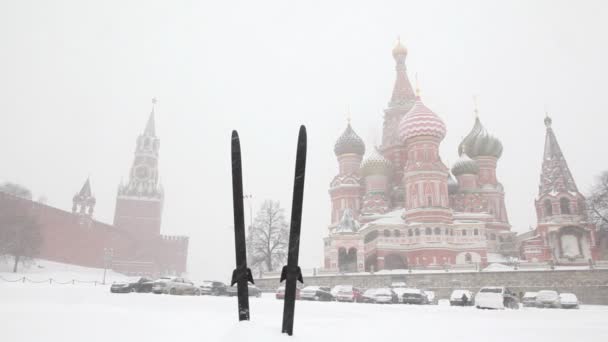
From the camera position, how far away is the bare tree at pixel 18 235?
43438 mm

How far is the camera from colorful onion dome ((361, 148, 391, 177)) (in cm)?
Answer: 5081

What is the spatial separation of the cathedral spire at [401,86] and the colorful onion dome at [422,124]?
36.4ft

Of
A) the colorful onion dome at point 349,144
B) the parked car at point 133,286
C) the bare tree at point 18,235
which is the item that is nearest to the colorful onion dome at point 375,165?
the colorful onion dome at point 349,144

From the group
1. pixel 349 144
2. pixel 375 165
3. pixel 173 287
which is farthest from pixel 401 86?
pixel 173 287

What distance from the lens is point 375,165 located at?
50.9m

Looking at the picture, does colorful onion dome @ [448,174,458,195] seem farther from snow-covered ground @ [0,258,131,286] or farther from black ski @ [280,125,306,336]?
black ski @ [280,125,306,336]

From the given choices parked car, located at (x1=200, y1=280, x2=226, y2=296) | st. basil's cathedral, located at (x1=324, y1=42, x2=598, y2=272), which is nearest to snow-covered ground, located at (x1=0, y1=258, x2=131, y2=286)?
parked car, located at (x1=200, y1=280, x2=226, y2=296)

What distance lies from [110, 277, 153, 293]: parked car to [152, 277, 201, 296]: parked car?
601mm

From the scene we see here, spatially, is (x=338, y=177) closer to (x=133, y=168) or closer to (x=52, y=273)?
(x=52, y=273)

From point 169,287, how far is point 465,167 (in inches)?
1491

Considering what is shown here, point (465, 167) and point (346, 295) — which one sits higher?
point (465, 167)

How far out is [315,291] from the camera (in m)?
22.8

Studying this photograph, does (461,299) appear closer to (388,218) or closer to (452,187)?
(388,218)

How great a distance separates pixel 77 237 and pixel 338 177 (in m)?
35.7
